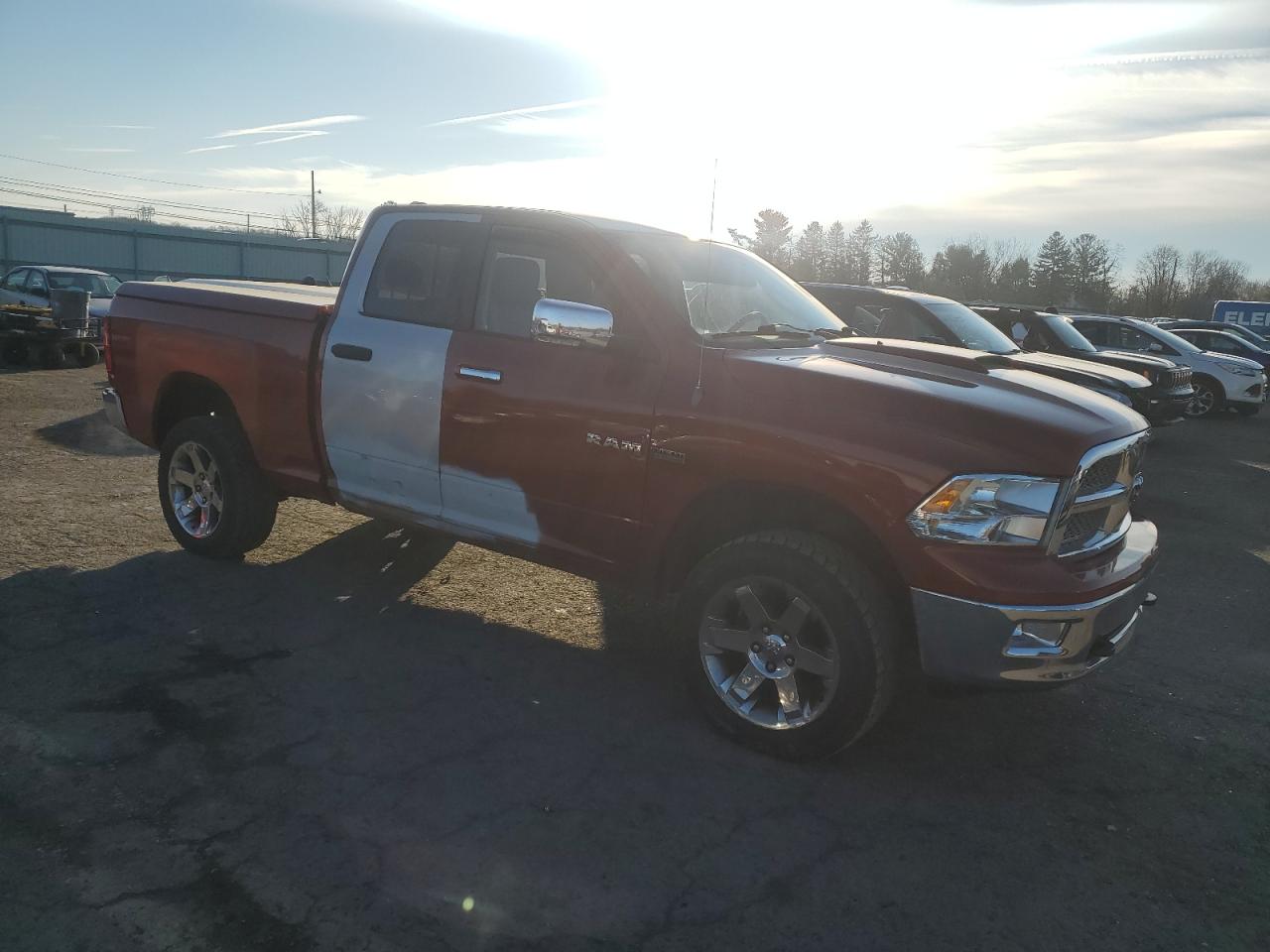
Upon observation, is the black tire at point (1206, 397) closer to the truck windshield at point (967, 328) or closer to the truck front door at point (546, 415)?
the truck windshield at point (967, 328)

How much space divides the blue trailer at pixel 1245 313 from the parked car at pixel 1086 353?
36.8 m

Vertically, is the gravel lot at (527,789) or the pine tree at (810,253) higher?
the pine tree at (810,253)

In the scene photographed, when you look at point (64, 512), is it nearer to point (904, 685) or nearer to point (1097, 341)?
point (904, 685)

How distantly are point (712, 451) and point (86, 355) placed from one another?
49.9 ft

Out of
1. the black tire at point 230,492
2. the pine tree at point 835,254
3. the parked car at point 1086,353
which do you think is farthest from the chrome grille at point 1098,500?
the pine tree at point 835,254

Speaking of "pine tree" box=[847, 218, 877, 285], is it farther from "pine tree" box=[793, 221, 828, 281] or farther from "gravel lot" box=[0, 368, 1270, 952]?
"gravel lot" box=[0, 368, 1270, 952]

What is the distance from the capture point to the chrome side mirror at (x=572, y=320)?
3.66m

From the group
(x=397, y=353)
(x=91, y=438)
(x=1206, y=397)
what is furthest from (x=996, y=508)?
(x=1206, y=397)

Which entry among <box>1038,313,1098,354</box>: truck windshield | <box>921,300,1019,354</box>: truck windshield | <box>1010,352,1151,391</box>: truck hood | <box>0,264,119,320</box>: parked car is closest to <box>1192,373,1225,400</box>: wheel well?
<box>1038,313,1098,354</box>: truck windshield

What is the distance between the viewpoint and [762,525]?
3.73 metres

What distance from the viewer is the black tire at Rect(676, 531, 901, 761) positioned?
3.36 metres

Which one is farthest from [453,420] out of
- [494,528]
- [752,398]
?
[752,398]

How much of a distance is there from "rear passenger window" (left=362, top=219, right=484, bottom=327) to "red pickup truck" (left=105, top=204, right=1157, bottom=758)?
0.01 meters

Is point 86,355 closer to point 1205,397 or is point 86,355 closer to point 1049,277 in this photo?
point 1205,397
